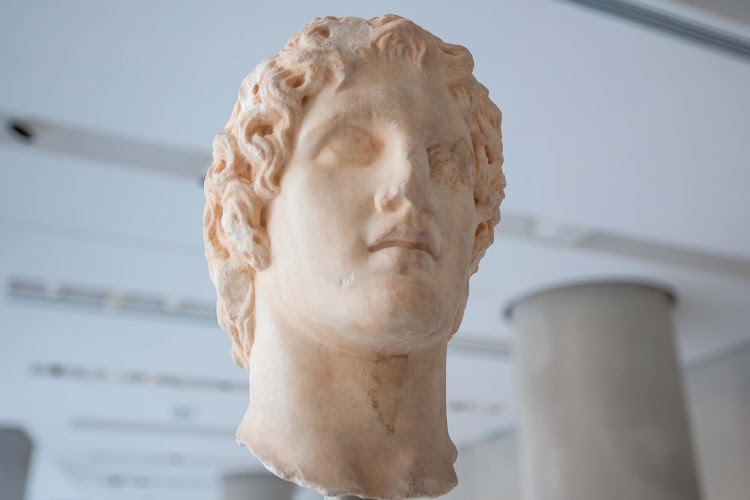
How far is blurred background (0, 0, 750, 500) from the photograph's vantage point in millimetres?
4465

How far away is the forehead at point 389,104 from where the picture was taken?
2.46 m

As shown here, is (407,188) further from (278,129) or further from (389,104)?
(278,129)

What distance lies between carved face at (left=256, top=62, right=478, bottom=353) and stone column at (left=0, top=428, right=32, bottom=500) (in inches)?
509

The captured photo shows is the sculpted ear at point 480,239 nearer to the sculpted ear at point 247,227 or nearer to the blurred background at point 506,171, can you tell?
the sculpted ear at point 247,227

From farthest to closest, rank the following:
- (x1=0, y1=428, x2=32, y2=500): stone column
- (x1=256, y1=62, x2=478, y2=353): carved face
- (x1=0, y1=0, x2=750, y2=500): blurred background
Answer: (x1=0, y1=428, x2=32, y2=500): stone column → (x1=0, y1=0, x2=750, y2=500): blurred background → (x1=256, y1=62, x2=478, y2=353): carved face

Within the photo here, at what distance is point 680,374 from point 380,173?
6.19m

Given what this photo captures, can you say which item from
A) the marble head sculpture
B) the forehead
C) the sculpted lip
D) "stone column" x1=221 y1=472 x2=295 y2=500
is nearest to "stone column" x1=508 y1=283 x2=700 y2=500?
the marble head sculpture

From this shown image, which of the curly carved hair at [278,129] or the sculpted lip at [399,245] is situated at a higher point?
the curly carved hair at [278,129]

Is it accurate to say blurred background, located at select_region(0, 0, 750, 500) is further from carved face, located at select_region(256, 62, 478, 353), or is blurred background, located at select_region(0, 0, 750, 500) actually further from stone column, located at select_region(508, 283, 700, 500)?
carved face, located at select_region(256, 62, 478, 353)

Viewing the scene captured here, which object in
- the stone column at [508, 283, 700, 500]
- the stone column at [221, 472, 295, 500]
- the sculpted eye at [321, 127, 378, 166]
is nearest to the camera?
the sculpted eye at [321, 127, 378, 166]

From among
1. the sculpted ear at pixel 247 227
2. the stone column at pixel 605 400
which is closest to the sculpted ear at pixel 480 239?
the sculpted ear at pixel 247 227

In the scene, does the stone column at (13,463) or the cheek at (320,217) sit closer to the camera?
the cheek at (320,217)

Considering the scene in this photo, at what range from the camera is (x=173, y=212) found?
6492 millimetres

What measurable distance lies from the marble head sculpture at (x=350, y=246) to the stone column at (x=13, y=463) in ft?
41.9
